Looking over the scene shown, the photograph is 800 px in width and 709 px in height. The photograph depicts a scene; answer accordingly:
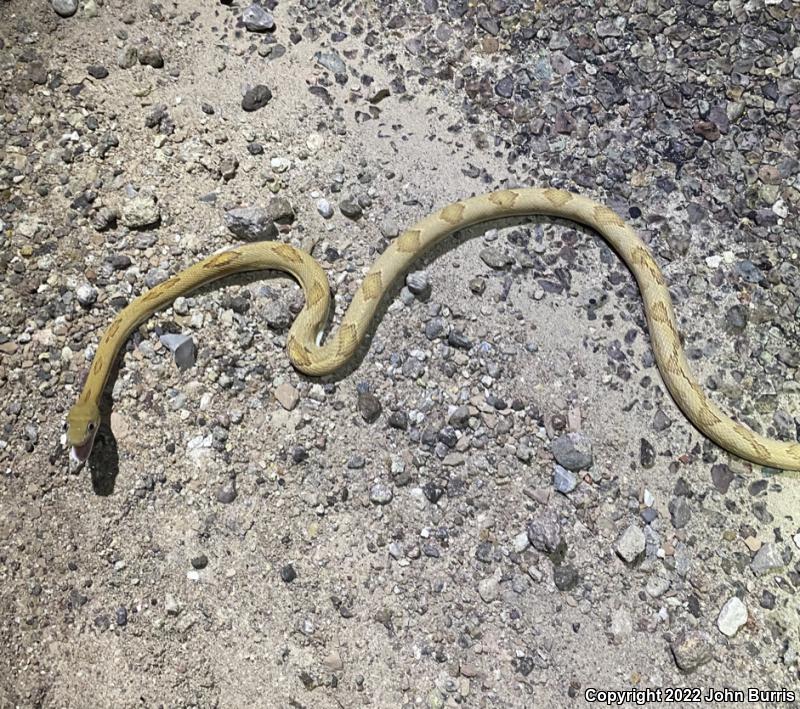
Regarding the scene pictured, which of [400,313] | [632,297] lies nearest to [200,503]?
[400,313]

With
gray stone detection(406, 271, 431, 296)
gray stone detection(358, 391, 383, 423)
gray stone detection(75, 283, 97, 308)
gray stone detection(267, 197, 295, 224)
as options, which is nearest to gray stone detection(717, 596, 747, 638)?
gray stone detection(358, 391, 383, 423)

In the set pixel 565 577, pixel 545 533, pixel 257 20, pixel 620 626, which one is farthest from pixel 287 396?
pixel 257 20

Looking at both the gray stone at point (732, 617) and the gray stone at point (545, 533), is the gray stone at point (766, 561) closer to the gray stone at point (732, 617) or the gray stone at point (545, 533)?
the gray stone at point (732, 617)

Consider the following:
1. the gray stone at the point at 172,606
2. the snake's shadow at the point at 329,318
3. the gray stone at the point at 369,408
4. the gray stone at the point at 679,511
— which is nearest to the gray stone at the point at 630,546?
the gray stone at the point at 679,511

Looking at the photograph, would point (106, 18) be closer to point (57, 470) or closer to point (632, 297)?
point (57, 470)

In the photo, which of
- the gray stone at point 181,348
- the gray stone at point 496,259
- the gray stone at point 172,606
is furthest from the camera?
the gray stone at point 496,259

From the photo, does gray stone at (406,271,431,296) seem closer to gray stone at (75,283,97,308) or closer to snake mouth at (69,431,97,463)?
gray stone at (75,283,97,308)
